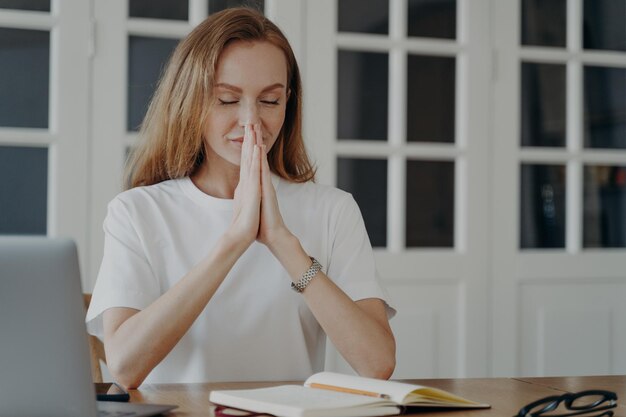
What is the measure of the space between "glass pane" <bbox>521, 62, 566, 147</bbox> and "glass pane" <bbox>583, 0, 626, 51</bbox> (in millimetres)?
184

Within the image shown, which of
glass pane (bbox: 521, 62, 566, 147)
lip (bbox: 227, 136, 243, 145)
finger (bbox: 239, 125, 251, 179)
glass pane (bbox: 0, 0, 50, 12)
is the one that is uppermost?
glass pane (bbox: 0, 0, 50, 12)

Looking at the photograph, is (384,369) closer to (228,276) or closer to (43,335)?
(228,276)

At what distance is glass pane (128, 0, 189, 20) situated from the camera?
11.0 ft

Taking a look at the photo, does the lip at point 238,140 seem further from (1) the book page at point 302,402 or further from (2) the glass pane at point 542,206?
(2) the glass pane at point 542,206

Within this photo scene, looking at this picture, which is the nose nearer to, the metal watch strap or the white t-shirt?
the white t-shirt

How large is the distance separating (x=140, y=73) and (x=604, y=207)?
6.35 ft

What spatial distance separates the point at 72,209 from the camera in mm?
3180

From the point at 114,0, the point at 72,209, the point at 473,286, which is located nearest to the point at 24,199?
the point at 72,209

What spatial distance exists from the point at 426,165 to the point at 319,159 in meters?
0.46

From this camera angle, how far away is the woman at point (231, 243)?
185 centimetres

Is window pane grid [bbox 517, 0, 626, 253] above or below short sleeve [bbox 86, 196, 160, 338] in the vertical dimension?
above

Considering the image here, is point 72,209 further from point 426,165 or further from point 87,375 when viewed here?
point 87,375

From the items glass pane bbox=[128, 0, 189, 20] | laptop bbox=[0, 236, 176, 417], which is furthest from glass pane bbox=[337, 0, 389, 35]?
laptop bbox=[0, 236, 176, 417]

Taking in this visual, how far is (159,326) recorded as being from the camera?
5.79ft
